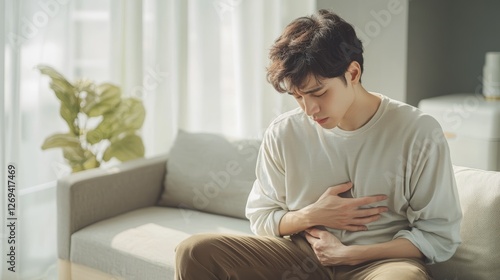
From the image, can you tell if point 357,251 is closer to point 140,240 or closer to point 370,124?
point 370,124

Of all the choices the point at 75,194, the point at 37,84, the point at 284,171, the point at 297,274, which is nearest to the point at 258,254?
the point at 297,274

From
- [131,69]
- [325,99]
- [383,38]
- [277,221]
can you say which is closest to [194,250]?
[277,221]

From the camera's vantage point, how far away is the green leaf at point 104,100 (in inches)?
112

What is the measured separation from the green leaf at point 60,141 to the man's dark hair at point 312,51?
129cm

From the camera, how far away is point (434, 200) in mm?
1766

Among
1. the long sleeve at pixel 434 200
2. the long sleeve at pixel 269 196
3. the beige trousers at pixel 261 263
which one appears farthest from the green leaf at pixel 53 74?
the long sleeve at pixel 434 200

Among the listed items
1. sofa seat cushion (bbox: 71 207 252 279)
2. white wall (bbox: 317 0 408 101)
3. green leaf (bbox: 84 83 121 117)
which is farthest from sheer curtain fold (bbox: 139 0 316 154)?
sofa seat cushion (bbox: 71 207 252 279)

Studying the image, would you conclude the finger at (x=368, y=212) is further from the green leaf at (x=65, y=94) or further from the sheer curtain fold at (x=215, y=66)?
the sheer curtain fold at (x=215, y=66)

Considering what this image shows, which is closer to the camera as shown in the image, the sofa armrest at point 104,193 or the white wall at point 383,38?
the sofa armrest at point 104,193

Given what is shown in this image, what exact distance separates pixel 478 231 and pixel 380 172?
0.34 metres

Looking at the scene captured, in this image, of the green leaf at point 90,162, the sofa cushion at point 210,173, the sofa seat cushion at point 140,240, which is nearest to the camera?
the sofa seat cushion at point 140,240

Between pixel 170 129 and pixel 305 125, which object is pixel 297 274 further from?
pixel 170 129

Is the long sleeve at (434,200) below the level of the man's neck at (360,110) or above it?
below

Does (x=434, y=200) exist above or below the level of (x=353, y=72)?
below
